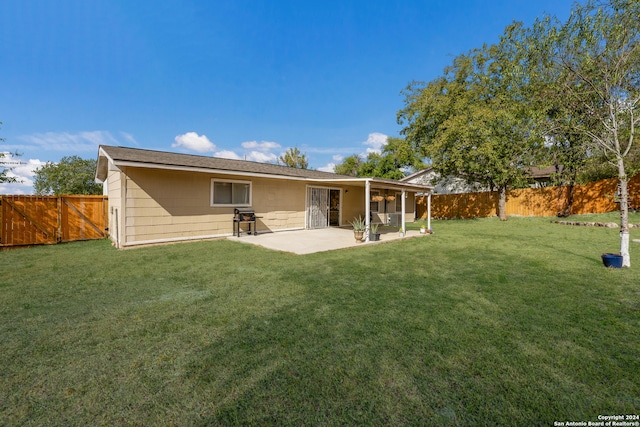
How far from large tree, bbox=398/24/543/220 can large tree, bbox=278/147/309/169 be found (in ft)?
59.3

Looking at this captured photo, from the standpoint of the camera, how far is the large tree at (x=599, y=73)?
5371 millimetres

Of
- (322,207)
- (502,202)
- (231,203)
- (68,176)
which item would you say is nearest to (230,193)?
(231,203)

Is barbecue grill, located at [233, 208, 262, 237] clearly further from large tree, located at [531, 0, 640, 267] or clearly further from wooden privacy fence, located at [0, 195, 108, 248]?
large tree, located at [531, 0, 640, 267]

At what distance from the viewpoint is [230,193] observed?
9523mm

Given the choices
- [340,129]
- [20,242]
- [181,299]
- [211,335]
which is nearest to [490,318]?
[211,335]

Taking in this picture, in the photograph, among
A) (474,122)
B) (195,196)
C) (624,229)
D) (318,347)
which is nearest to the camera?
(318,347)

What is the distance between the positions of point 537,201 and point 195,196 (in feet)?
63.0

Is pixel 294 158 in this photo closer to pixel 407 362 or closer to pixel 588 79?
pixel 588 79

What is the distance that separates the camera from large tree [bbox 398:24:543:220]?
14.1 meters

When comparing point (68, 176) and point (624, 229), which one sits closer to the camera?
point (624, 229)

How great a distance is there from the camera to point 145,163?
7.09 meters

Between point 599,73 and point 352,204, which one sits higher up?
point 599,73

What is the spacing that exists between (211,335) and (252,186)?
25.4 ft

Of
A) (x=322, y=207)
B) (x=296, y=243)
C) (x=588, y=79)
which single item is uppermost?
(x=588, y=79)
